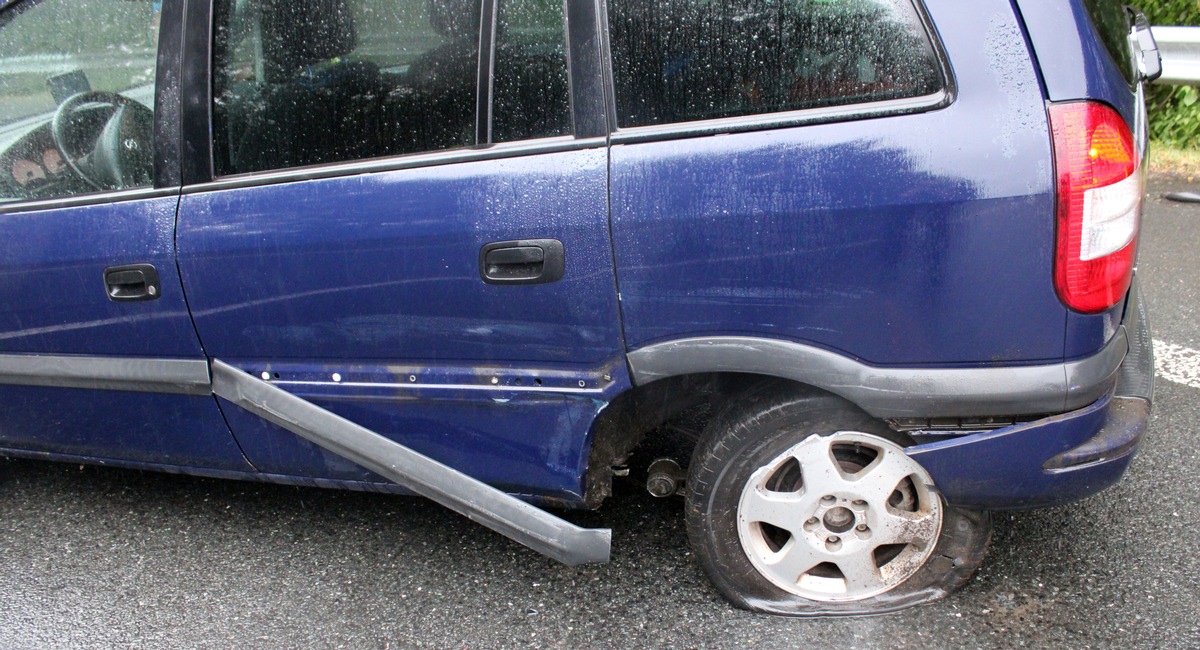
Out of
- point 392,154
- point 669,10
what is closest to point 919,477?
point 669,10

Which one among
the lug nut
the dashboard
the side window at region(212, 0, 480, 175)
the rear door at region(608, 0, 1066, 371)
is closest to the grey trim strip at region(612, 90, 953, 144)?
the rear door at region(608, 0, 1066, 371)

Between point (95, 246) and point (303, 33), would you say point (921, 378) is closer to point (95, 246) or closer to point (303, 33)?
point (303, 33)

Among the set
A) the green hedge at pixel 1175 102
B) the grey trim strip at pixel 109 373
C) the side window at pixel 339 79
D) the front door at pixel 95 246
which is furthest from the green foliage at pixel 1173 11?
the grey trim strip at pixel 109 373

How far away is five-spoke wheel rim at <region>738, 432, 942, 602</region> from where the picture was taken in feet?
6.97

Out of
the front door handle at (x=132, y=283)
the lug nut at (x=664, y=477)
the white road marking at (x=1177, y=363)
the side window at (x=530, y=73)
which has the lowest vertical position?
Answer: the white road marking at (x=1177, y=363)

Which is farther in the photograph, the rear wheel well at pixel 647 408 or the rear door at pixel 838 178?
the rear wheel well at pixel 647 408

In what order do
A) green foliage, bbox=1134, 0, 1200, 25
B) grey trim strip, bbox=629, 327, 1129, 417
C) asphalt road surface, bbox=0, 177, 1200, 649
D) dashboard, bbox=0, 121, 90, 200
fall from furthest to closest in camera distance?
1. green foliage, bbox=1134, 0, 1200, 25
2. dashboard, bbox=0, 121, 90, 200
3. asphalt road surface, bbox=0, 177, 1200, 649
4. grey trim strip, bbox=629, 327, 1129, 417

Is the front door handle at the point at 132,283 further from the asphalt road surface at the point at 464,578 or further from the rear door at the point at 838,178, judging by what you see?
the rear door at the point at 838,178

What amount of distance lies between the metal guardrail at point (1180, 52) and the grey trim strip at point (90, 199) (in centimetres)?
546

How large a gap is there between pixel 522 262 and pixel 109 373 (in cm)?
127

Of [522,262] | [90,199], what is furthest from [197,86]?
[522,262]

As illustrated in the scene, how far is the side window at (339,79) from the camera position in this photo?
2.17 meters

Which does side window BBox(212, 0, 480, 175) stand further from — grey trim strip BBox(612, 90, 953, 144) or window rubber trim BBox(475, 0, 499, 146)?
grey trim strip BBox(612, 90, 953, 144)

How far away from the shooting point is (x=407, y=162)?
219cm
